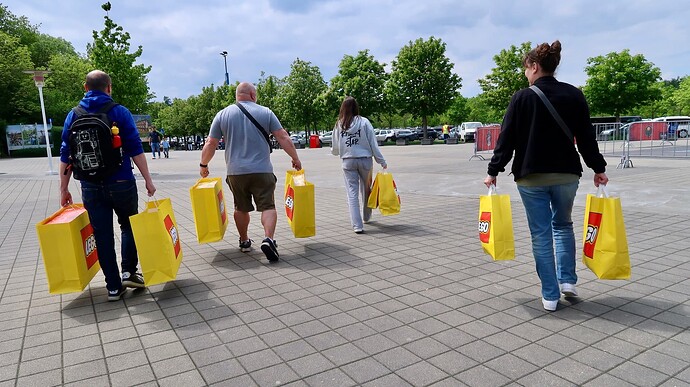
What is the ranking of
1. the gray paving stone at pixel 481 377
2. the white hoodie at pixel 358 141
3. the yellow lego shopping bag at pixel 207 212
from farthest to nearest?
the white hoodie at pixel 358 141
the yellow lego shopping bag at pixel 207 212
the gray paving stone at pixel 481 377

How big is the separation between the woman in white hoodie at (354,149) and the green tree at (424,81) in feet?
118

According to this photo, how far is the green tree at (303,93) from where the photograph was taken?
48.3 m

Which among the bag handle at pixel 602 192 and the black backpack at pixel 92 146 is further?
the black backpack at pixel 92 146

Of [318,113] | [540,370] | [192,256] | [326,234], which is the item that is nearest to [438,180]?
[326,234]

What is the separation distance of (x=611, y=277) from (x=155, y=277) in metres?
3.49

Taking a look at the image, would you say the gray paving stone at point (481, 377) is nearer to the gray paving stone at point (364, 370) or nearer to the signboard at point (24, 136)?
the gray paving stone at point (364, 370)

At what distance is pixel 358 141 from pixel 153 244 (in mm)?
3202

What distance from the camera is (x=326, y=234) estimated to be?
6344 mm

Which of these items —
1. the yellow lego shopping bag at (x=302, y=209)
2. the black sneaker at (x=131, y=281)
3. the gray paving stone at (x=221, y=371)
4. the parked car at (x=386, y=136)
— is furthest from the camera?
the parked car at (x=386, y=136)

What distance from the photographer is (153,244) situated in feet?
12.6

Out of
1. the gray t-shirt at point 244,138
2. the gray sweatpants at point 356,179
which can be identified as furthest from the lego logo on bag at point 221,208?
the gray sweatpants at point 356,179

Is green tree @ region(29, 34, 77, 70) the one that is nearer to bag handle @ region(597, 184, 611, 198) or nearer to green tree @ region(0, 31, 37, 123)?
green tree @ region(0, 31, 37, 123)

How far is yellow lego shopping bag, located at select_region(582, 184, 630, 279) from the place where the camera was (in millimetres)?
3350

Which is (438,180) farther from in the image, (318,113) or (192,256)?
(318,113)
